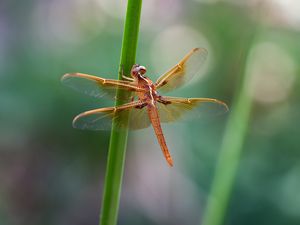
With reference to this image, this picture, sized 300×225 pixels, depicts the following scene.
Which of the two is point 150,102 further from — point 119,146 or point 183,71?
point 119,146

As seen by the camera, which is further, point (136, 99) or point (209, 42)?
point (209, 42)

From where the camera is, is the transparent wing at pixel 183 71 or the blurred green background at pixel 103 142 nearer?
the transparent wing at pixel 183 71

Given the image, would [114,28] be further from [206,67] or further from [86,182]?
[86,182]

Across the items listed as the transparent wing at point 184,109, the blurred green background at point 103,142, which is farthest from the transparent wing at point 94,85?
the blurred green background at point 103,142

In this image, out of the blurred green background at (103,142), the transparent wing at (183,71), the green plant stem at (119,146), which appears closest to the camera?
the green plant stem at (119,146)

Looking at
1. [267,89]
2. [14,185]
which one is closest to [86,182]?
[14,185]

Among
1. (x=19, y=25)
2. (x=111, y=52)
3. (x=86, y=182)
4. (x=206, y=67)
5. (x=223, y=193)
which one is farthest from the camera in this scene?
(x=206, y=67)

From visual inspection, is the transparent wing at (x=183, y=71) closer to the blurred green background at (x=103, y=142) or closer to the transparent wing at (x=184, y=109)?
A: the transparent wing at (x=184, y=109)
